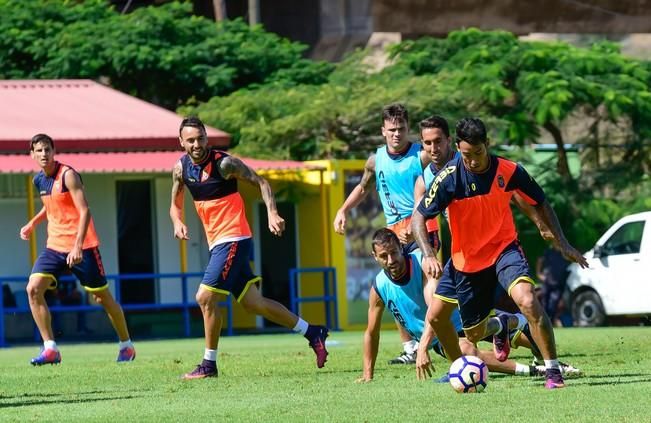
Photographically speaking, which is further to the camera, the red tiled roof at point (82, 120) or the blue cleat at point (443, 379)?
the red tiled roof at point (82, 120)

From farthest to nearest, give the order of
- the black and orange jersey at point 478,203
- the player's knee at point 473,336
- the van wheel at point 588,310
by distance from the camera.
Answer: the van wheel at point 588,310 → the player's knee at point 473,336 → the black and orange jersey at point 478,203

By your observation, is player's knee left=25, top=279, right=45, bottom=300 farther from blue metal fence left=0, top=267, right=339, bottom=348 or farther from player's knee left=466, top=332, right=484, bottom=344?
blue metal fence left=0, top=267, right=339, bottom=348

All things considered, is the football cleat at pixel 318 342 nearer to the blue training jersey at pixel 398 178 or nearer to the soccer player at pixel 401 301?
the blue training jersey at pixel 398 178

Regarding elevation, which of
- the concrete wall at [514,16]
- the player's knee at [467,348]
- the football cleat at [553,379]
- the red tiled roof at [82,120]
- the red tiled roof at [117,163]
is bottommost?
the football cleat at [553,379]

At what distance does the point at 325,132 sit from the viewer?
85.9 feet

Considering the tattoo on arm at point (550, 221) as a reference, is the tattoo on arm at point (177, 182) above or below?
above

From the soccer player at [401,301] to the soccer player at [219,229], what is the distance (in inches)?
58.9

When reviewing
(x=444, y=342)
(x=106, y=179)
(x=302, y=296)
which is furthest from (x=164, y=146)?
(x=444, y=342)

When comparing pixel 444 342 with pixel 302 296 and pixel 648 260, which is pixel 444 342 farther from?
pixel 302 296

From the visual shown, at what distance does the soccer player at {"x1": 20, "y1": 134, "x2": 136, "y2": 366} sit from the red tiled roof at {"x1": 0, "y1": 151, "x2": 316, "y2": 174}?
633 cm

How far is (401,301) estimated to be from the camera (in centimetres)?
1167

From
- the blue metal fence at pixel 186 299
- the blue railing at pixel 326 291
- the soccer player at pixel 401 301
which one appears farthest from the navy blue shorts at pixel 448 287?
the blue railing at pixel 326 291

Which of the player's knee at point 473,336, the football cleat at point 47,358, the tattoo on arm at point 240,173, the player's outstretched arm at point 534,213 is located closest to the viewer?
the player's outstretched arm at point 534,213

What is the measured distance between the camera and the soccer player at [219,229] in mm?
12773
